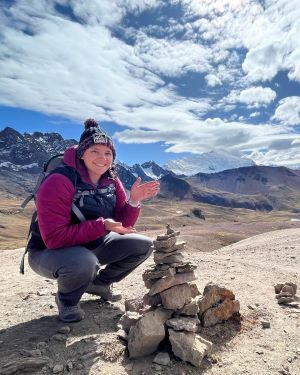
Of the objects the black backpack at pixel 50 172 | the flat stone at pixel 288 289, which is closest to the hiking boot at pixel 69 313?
the black backpack at pixel 50 172

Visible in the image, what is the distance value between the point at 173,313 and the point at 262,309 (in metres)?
2.69

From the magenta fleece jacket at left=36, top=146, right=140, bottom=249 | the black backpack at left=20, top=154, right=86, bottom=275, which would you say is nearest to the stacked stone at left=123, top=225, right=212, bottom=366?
the magenta fleece jacket at left=36, top=146, right=140, bottom=249

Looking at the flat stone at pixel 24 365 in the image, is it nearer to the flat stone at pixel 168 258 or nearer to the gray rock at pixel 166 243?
the flat stone at pixel 168 258

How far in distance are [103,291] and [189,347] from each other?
3125mm

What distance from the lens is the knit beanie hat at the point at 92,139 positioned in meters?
7.71

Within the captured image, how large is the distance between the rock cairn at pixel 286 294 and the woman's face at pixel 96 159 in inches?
213

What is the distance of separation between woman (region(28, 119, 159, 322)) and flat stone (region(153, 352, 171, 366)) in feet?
6.06

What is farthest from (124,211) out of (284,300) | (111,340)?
(284,300)

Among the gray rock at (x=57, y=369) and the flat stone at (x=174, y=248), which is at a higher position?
the flat stone at (x=174, y=248)

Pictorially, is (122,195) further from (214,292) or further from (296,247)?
(296,247)

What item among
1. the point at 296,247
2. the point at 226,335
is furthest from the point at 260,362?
the point at 296,247

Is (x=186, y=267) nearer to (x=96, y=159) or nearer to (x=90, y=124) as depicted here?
(x=96, y=159)

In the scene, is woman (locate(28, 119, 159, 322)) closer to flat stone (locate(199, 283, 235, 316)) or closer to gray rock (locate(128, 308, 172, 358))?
gray rock (locate(128, 308, 172, 358))

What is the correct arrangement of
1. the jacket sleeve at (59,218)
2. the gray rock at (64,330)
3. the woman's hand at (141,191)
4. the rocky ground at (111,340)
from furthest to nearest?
the woman's hand at (141,191) → the gray rock at (64,330) → the jacket sleeve at (59,218) → the rocky ground at (111,340)
